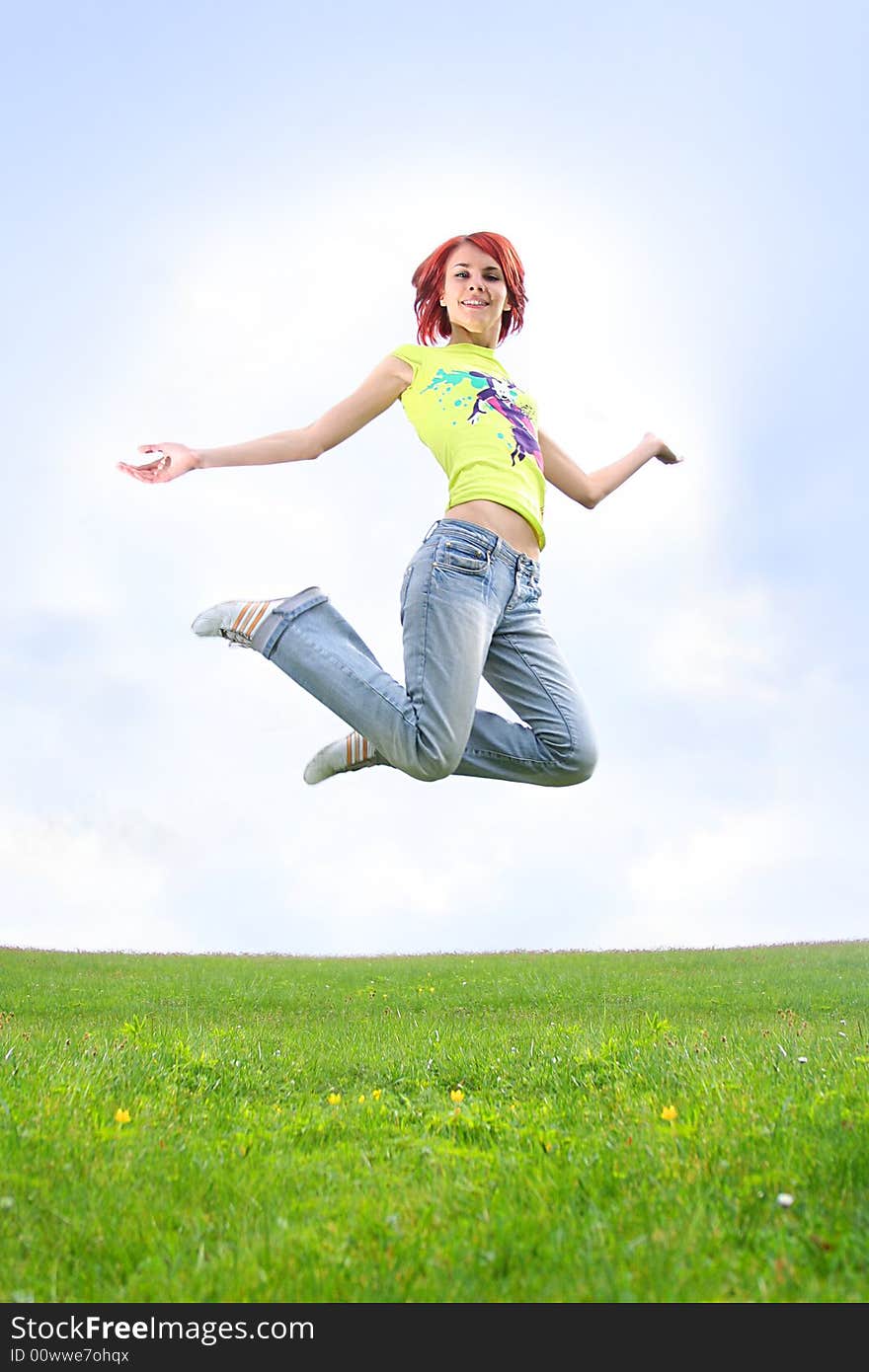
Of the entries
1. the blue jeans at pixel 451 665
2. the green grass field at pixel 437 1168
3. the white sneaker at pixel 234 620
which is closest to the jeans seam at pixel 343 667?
the blue jeans at pixel 451 665

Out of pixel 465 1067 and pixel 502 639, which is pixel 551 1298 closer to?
pixel 502 639

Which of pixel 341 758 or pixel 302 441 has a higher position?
pixel 302 441

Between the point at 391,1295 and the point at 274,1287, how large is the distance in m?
0.39

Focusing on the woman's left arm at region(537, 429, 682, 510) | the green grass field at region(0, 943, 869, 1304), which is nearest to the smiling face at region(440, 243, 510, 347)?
the woman's left arm at region(537, 429, 682, 510)

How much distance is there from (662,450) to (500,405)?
1786 millimetres

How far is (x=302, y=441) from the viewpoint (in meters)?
6.51

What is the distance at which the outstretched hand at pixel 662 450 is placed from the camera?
26.3 feet

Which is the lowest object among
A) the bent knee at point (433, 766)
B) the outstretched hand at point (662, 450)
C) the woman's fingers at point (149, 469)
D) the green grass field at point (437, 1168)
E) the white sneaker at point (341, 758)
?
the green grass field at point (437, 1168)

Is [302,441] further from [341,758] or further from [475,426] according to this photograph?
[341,758]

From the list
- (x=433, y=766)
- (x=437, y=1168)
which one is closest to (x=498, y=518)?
(x=433, y=766)

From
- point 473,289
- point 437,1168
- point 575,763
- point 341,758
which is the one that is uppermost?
point 473,289

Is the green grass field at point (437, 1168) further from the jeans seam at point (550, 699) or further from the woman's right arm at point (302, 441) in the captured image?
the woman's right arm at point (302, 441)

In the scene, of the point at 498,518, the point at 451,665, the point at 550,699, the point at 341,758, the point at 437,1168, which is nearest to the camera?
the point at 437,1168
